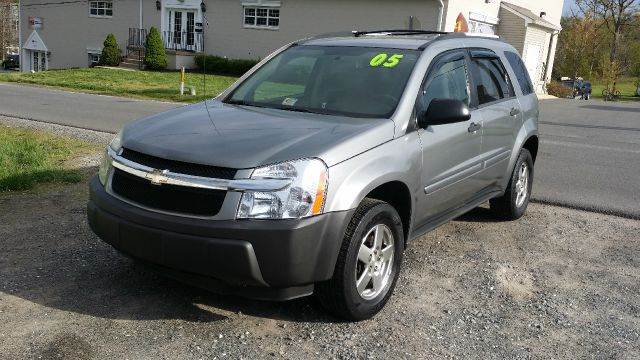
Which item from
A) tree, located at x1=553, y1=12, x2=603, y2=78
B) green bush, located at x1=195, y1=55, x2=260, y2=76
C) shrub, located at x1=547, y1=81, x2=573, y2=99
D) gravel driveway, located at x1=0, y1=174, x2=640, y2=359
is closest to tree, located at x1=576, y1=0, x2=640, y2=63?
tree, located at x1=553, y1=12, x2=603, y2=78

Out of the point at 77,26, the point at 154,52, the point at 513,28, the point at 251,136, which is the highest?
the point at 513,28

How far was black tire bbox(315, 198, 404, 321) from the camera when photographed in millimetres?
3580

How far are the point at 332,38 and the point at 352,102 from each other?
1.09 m

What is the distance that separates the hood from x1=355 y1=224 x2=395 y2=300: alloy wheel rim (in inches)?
22.5

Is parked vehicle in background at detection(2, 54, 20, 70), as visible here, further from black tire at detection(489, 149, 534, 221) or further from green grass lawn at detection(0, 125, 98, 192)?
black tire at detection(489, 149, 534, 221)

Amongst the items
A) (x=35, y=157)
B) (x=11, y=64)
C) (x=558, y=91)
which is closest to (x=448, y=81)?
(x=35, y=157)

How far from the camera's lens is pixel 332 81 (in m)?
4.71

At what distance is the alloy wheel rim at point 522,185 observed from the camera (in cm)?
629

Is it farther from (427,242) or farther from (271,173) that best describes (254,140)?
(427,242)

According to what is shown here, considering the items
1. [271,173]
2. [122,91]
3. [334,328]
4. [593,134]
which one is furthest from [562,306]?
[122,91]

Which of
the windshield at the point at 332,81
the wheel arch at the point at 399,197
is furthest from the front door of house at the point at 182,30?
the wheel arch at the point at 399,197

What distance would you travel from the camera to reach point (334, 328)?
3762 mm

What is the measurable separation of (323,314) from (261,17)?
27.2 m

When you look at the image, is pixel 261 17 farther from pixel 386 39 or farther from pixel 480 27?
pixel 386 39
